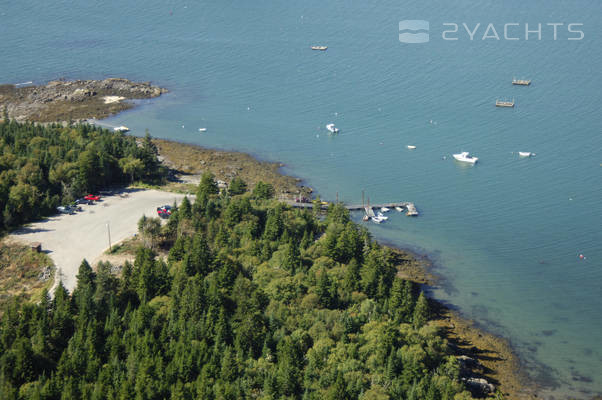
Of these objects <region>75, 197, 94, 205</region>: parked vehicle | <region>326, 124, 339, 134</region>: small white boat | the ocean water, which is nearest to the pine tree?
the ocean water

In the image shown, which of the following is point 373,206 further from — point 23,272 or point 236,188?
point 23,272

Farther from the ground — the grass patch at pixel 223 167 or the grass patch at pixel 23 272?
the grass patch at pixel 223 167

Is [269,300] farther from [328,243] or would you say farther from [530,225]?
[530,225]

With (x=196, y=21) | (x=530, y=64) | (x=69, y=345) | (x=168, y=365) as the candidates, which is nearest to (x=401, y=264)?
(x=168, y=365)

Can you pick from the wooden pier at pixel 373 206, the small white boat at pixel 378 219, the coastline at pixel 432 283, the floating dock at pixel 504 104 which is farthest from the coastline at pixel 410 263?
the floating dock at pixel 504 104

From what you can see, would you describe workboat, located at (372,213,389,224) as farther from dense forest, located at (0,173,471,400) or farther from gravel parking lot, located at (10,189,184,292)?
gravel parking lot, located at (10,189,184,292)

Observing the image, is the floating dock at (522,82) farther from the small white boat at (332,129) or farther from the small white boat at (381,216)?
the small white boat at (381,216)

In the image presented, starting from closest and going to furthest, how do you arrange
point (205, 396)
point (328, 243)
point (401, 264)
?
point (205, 396) → point (328, 243) → point (401, 264)
